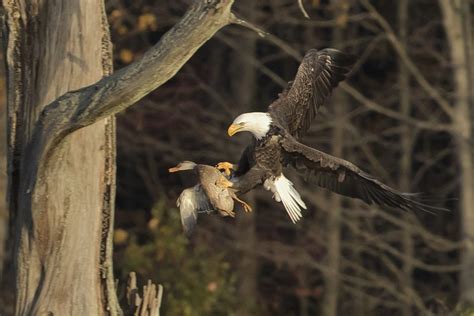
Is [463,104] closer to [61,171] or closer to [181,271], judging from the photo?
[181,271]

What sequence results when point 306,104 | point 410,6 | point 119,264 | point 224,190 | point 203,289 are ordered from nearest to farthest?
point 224,190 < point 306,104 < point 203,289 < point 119,264 < point 410,6

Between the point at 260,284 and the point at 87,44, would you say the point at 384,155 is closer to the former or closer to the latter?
the point at 260,284

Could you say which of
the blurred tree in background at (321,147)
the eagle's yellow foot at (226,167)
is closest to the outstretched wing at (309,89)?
the eagle's yellow foot at (226,167)

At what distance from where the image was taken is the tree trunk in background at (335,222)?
14.6m

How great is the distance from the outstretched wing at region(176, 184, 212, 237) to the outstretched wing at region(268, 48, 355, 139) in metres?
0.58

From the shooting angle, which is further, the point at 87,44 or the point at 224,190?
the point at 87,44

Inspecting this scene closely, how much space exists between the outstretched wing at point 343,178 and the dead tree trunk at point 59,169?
114cm

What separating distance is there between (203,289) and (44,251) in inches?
205

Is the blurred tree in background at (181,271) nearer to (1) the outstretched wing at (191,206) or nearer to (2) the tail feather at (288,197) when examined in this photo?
(2) the tail feather at (288,197)

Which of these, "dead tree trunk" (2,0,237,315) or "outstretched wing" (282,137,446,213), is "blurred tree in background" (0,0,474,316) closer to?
"dead tree trunk" (2,0,237,315)

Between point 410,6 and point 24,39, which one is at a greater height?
point 410,6

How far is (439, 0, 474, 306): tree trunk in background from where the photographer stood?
43.4ft

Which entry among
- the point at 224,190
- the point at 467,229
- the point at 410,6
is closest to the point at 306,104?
the point at 224,190

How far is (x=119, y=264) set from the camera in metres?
13.9
